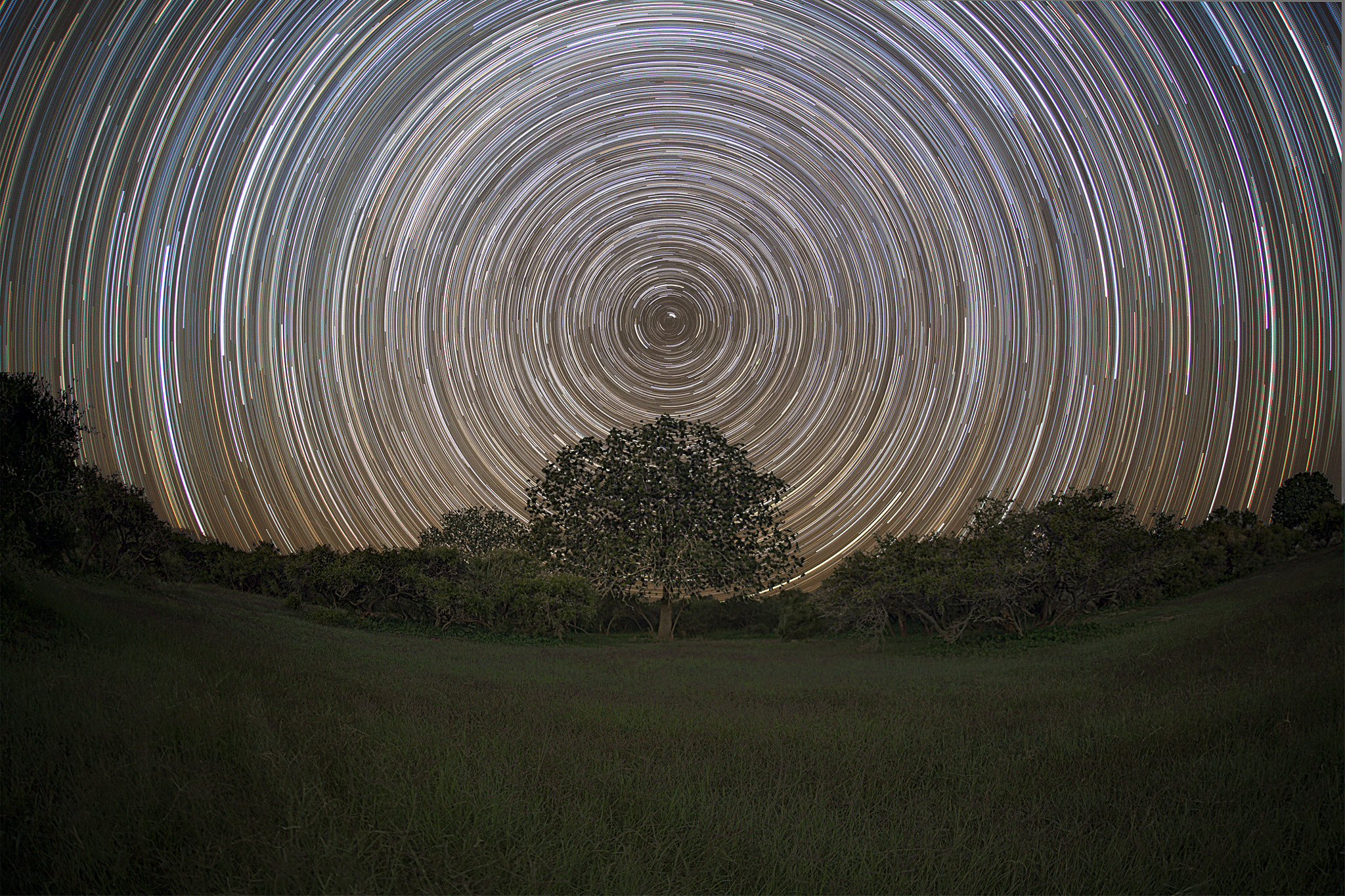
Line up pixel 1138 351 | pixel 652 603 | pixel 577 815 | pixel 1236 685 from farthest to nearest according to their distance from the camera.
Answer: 1. pixel 652 603
2. pixel 1138 351
3. pixel 1236 685
4. pixel 577 815

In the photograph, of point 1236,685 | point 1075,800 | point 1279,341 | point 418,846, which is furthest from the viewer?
point 1279,341

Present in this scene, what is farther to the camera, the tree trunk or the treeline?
the tree trunk

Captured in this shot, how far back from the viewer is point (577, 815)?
3.75m

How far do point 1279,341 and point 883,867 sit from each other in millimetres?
7473

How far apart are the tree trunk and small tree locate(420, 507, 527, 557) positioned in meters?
4.99

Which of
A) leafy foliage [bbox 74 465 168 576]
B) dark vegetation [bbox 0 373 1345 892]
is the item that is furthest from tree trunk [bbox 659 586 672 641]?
leafy foliage [bbox 74 465 168 576]

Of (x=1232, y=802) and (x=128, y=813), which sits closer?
(x=128, y=813)

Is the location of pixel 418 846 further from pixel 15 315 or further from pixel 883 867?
pixel 15 315

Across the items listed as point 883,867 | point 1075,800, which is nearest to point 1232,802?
point 1075,800

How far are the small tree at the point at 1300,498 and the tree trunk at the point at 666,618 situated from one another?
1425 centimetres

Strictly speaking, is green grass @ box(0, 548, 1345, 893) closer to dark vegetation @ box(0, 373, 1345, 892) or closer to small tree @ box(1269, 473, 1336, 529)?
dark vegetation @ box(0, 373, 1345, 892)

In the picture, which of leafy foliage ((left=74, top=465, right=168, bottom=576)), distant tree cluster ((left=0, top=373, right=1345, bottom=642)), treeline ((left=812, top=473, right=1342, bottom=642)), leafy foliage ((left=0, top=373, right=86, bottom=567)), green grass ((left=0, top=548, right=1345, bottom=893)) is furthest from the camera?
treeline ((left=812, top=473, right=1342, bottom=642))

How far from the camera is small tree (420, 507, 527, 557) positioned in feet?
52.4

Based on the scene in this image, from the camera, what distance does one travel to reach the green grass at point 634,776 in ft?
10.9
